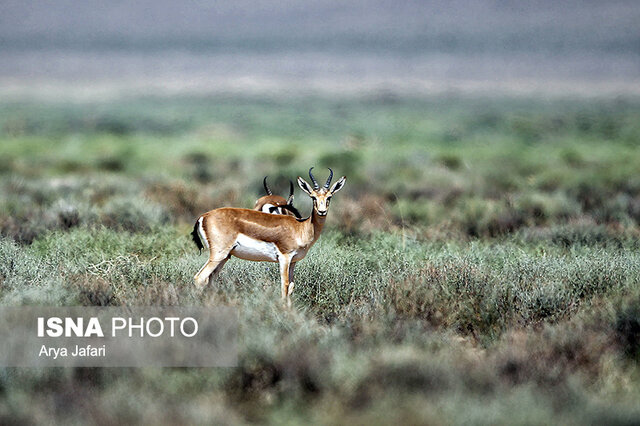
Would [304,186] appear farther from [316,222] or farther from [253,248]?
[253,248]

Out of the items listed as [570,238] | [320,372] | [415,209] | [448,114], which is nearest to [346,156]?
[415,209]

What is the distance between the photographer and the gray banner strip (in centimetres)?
728

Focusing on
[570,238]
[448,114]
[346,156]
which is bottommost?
[448,114]

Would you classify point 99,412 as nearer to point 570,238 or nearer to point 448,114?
point 570,238

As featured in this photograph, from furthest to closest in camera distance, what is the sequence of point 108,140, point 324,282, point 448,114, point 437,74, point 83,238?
point 437,74 < point 448,114 < point 108,140 < point 83,238 < point 324,282

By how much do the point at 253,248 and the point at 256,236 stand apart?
13cm

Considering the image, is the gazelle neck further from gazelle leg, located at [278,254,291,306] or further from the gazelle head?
gazelle leg, located at [278,254,291,306]

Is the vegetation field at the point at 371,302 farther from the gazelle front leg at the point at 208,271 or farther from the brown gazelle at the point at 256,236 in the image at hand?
the brown gazelle at the point at 256,236

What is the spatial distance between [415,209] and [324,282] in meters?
7.90

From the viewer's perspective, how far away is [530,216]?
55.4 ft

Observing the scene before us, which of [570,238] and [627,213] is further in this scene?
[627,213]

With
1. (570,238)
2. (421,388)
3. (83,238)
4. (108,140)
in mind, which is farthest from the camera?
(108,140)

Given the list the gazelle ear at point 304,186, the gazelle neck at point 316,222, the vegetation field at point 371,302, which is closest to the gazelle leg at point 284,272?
the vegetation field at point 371,302

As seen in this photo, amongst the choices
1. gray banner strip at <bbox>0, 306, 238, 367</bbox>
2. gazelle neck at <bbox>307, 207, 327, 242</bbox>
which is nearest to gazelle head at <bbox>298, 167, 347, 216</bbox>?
gazelle neck at <bbox>307, 207, 327, 242</bbox>
